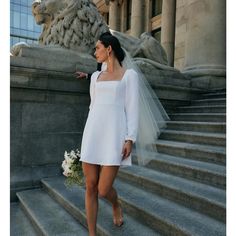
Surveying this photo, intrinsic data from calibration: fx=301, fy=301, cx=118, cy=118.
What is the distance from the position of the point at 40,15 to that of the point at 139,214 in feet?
15.7

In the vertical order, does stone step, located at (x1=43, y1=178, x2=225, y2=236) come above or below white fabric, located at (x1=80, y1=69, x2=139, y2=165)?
below

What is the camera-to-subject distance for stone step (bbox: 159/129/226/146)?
15.4ft

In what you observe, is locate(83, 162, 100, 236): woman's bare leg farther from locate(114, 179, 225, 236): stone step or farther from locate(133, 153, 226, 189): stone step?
locate(133, 153, 226, 189): stone step

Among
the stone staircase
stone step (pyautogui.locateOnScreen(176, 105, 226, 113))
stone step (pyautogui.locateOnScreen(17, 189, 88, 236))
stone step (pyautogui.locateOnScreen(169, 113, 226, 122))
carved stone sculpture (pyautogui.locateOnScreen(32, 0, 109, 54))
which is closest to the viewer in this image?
the stone staircase

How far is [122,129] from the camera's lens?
9.47 feet

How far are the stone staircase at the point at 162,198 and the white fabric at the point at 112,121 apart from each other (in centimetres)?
87

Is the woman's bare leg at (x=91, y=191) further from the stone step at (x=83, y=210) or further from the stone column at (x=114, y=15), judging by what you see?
the stone column at (x=114, y=15)

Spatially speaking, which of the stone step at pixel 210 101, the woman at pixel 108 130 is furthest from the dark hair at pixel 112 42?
the stone step at pixel 210 101

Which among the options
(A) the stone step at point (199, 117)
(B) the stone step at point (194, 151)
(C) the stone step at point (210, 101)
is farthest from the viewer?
(C) the stone step at point (210, 101)

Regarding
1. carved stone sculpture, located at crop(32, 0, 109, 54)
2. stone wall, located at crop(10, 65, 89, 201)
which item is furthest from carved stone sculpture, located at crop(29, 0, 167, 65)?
stone wall, located at crop(10, 65, 89, 201)

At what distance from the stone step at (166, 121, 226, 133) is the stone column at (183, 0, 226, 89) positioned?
2038mm

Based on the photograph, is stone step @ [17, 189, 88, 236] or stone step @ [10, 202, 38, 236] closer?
stone step @ [17, 189, 88, 236]

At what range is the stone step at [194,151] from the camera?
4231 millimetres

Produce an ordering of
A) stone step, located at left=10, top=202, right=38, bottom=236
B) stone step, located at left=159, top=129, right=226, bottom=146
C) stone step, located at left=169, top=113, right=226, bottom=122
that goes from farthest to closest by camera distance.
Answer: stone step, located at left=169, top=113, right=226, bottom=122, stone step, located at left=159, top=129, right=226, bottom=146, stone step, located at left=10, top=202, right=38, bottom=236
